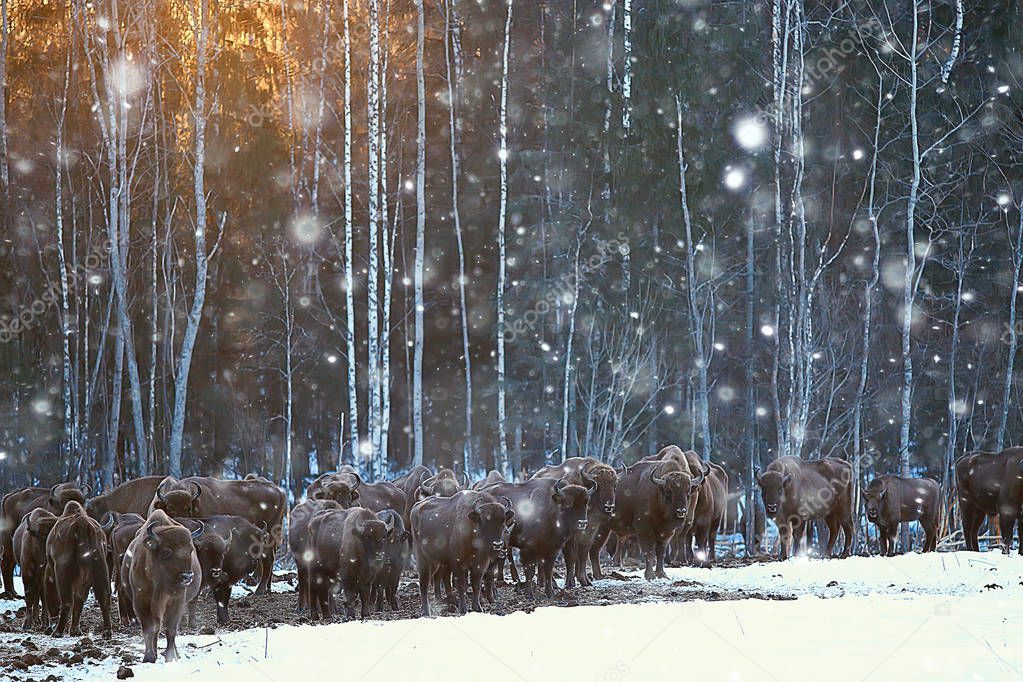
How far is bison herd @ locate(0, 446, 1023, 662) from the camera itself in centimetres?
1227

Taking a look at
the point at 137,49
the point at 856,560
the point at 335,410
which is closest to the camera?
the point at 856,560

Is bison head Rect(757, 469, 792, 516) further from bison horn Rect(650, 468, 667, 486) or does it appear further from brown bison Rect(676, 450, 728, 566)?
bison horn Rect(650, 468, 667, 486)

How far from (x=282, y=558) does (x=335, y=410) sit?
392 inches

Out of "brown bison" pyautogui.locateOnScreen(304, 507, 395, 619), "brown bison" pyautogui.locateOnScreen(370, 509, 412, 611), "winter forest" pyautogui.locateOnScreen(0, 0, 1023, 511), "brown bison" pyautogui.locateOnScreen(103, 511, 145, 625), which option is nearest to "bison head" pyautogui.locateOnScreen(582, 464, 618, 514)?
"brown bison" pyautogui.locateOnScreen(370, 509, 412, 611)

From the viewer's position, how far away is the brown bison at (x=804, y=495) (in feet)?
60.4

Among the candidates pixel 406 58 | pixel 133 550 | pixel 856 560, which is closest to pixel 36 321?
pixel 406 58

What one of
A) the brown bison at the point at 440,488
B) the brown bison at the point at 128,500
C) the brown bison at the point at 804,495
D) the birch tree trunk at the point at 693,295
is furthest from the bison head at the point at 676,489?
the birch tree trunk at the point at 693,295

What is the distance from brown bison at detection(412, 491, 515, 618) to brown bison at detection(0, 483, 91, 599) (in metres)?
5.27

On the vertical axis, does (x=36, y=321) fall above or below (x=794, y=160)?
below

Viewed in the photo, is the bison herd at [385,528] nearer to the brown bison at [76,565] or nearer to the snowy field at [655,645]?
the brown bison at [76,565]

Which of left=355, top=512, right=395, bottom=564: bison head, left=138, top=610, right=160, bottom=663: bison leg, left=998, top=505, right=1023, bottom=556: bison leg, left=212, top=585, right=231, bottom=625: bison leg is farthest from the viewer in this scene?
left=998, top=505, right=1023, bottom=556: bison leg

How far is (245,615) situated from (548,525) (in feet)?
12.9

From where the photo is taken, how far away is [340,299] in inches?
1222

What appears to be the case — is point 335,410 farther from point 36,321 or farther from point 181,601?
point 181,601
